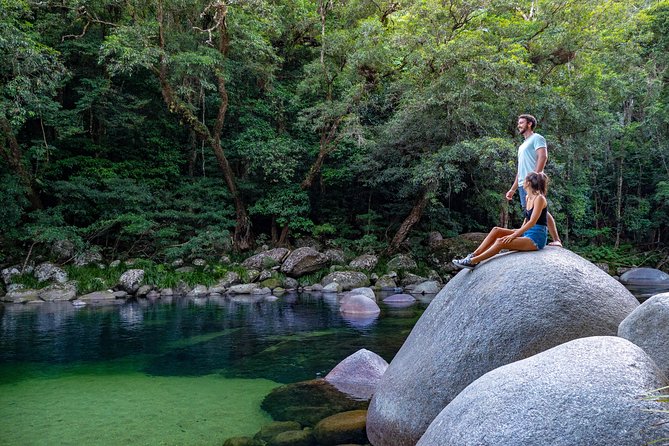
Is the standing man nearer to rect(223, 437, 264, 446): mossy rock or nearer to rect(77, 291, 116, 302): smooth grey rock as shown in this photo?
rect(223, 437, 264, 446): mossy rock

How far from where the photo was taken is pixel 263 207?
19.9 meters

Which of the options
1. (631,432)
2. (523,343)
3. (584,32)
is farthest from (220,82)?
(631,432)

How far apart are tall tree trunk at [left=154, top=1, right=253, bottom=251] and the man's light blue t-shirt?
42.8 ft

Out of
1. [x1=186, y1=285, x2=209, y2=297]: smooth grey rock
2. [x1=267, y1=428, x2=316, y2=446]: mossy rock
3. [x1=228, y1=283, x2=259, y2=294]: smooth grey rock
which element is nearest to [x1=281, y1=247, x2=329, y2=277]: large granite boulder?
[x1=228, y1=283, x2=259, y2=294]: smooth grey rock

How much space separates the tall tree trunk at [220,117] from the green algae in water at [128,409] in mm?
11964

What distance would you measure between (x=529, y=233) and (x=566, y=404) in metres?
2.35

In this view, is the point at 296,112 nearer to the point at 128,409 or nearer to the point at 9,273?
the point at 9,273

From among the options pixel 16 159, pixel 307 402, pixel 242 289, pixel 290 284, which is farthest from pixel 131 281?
pixel 307 402

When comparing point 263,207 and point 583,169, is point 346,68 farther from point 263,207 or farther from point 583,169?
point 583,169

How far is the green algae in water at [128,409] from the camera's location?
4.76 metres

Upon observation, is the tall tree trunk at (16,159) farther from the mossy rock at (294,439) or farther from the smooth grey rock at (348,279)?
the mossy rock at (294,439)

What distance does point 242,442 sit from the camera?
4.51 metres

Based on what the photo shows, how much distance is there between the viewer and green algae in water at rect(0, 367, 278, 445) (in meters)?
4.76

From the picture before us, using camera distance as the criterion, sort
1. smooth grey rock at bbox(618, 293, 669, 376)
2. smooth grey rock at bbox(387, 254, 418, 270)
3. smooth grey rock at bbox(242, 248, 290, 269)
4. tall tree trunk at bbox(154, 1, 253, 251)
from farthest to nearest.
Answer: smooth grey rock at bbox(387, 254, 418, 270), smooth grey rock at bbox(242, 248, 290, 269), tall tree trunk at bbox(154, 1, 253, 251), smooth grey rock at bbox(618, 293, 669, 376)
